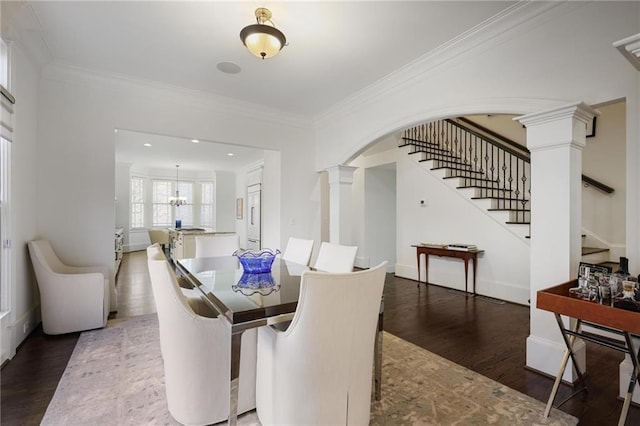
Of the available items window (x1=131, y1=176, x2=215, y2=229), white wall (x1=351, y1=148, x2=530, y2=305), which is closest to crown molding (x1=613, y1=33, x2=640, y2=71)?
white wall (x1=351, y1=148, x2=530, y2=305)

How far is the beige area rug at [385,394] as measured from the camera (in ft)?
5.92

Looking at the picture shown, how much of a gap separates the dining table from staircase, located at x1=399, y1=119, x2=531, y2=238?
138 inches

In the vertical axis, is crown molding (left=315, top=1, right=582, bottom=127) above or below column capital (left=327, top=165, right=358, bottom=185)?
above

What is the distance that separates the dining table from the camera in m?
1.51

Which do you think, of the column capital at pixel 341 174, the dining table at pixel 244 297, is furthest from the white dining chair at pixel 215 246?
the column capital at pixel 341 174

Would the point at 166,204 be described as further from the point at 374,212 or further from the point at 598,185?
the point at 598,185

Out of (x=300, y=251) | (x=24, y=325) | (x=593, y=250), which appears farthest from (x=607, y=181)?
(x=24, y=325)

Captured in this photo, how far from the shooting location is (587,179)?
4215 millimetres

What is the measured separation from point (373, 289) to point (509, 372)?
1.76m

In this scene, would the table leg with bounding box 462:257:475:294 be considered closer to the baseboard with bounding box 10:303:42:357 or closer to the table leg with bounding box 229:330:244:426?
the table leg with bounding box 229:330:244:426

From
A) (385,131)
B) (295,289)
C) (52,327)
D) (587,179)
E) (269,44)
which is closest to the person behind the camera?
(295,289)

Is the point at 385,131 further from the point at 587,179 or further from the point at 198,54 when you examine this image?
the point at 587,179

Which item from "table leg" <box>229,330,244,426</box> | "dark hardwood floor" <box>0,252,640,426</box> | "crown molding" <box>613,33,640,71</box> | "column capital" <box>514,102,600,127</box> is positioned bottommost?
"dark hardwood floor" <box>0,252,640,426</box>

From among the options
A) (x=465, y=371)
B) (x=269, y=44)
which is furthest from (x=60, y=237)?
(x=465, y=371)
